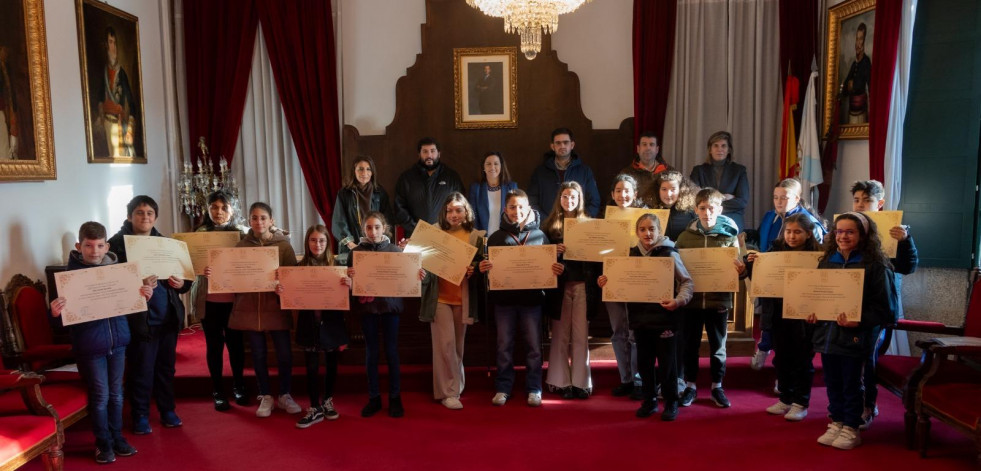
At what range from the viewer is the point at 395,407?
449 cm

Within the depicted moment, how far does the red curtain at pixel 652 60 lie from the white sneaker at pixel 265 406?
14.9ft

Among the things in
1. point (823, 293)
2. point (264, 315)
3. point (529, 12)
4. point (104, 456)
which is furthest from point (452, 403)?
point (529, 12)

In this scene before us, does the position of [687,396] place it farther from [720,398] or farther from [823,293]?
[823,293]

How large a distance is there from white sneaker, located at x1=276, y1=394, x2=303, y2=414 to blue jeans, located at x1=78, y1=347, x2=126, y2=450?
1.02m

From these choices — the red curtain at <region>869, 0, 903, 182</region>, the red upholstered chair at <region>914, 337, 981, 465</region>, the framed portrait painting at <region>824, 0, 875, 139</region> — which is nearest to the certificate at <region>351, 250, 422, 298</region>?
the red upholstered chair at <region>914, 337, 981, 465</region>

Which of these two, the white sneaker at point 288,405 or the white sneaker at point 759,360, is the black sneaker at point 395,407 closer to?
the white sneaker at point 288,405

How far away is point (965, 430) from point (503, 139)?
4858 millimetres

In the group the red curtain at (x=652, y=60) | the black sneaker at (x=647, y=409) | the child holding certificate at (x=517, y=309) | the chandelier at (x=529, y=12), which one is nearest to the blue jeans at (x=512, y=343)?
the child holding certificate at (x=517, y=309)

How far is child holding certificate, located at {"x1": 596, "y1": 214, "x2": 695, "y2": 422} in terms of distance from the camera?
13.8ft

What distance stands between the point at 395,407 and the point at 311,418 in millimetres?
570

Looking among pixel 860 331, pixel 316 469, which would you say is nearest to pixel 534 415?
pixel 316 469

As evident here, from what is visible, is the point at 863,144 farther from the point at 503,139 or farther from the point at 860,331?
the point at 503,139

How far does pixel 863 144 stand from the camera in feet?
19.5

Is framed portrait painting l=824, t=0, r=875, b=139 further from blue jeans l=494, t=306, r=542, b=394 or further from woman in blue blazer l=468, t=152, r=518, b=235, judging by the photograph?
blue jeans l=494, t=306, r=542, b=394
